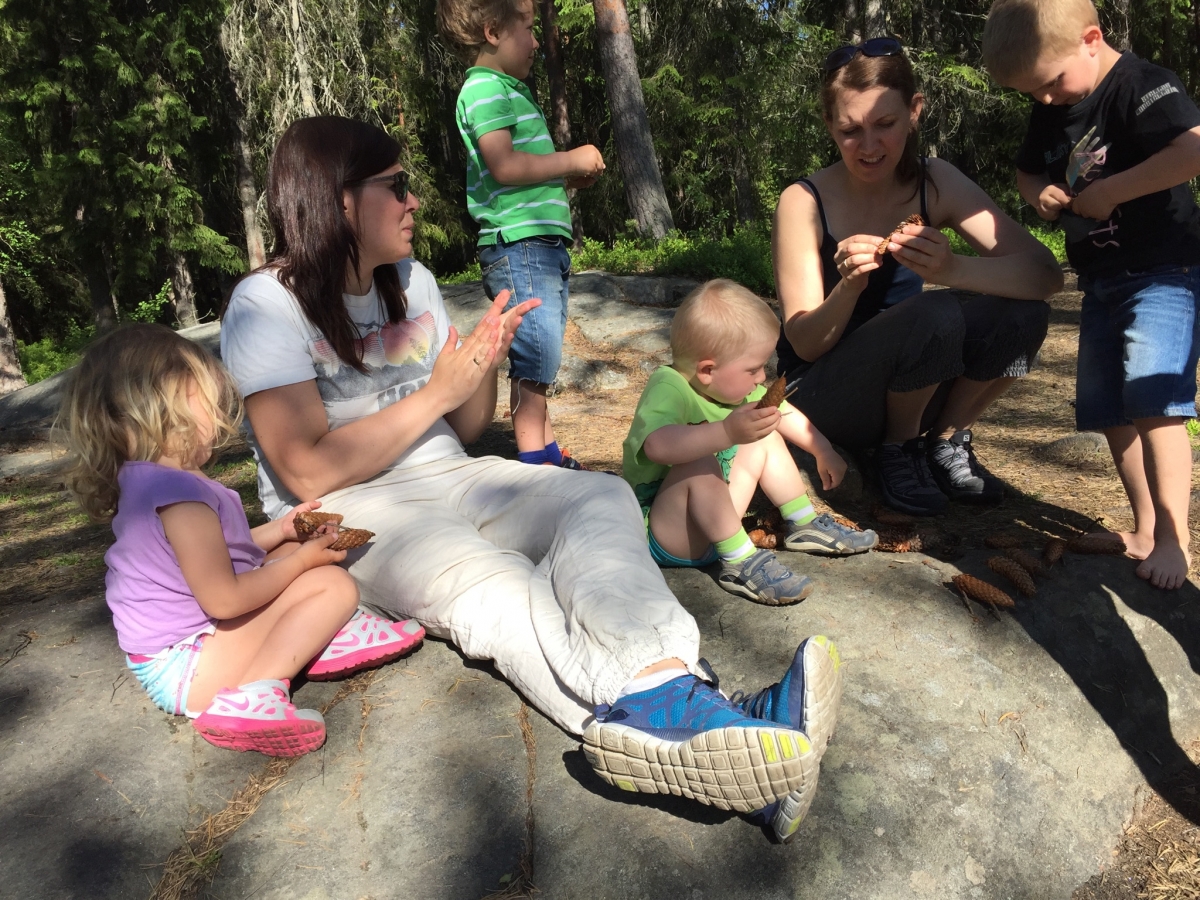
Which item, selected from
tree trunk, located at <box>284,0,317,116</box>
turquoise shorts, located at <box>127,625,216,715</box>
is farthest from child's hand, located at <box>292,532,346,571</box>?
tree trunk, located at <box>284,0,317,116</box>

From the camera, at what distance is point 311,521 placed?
99.4 inches

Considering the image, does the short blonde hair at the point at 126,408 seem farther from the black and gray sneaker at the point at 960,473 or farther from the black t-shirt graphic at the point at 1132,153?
the black t-shirt graphic at the point at 1132,153

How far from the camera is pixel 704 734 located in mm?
1754

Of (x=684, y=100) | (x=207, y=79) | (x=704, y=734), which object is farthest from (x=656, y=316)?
(x=207, y=79)

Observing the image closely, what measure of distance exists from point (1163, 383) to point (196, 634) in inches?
114

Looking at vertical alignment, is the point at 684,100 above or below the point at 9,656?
above

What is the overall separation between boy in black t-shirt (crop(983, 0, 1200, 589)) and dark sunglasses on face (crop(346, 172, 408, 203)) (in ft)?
6.35

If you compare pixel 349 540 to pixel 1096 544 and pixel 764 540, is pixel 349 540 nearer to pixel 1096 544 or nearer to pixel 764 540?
pixel 764 540

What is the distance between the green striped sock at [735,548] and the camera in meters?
2.75

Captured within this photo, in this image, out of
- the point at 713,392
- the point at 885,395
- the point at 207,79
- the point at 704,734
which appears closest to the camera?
the point at 704,734

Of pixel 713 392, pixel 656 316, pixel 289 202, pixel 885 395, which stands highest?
pixel 289 202

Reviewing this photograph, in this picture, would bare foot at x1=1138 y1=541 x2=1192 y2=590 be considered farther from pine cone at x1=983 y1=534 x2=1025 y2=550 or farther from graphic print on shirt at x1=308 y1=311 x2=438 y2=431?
graphic print on shirt at x1=308 y1=311 x2=438 y2=431

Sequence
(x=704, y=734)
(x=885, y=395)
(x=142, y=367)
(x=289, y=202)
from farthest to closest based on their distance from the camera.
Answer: (x=885, y=395), (x=289, y=202), (x=142, y=367), (x=704, y=734)

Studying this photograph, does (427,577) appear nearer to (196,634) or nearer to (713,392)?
(196,634)
